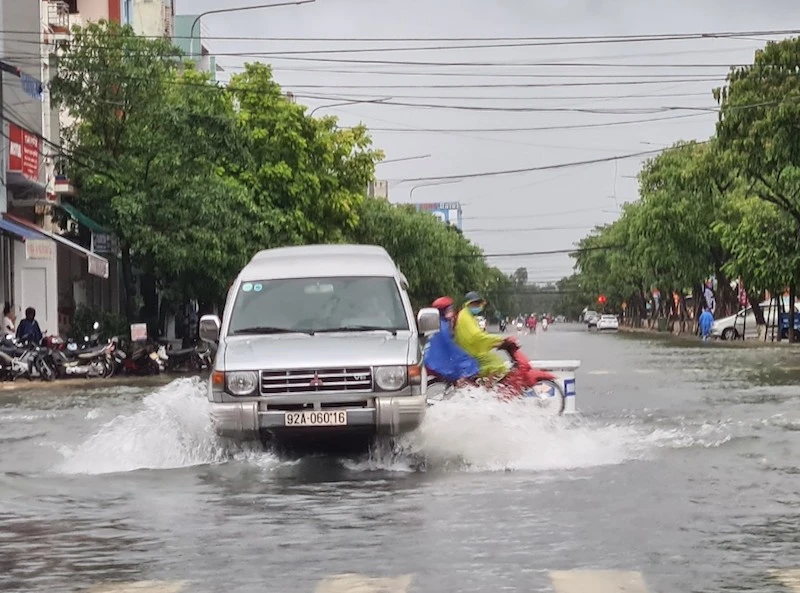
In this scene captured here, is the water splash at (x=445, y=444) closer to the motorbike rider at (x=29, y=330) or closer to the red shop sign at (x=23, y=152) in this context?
the motorbike rider at (x=29, y=330)

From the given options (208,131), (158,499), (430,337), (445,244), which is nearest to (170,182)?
(208,131)

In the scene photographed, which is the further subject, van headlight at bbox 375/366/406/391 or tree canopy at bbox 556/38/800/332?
tree canopy at bbox 556/38/800/332

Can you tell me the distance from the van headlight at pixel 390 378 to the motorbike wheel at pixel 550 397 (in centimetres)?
413

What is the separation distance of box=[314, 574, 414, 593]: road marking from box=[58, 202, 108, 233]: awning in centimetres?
3774

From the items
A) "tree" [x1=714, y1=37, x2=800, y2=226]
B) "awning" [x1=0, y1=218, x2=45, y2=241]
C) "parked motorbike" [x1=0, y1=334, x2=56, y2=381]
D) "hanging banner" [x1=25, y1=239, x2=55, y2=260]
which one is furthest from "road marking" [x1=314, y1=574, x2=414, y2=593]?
"tree" [x1=714, y1=37, x2=800, y2=226]

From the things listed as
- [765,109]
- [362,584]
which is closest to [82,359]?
[765,109]

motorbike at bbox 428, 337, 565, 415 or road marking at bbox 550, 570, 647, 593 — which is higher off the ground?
motorbike at bbox 428, 337, 565, 415

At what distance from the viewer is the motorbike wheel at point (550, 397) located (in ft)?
60.3

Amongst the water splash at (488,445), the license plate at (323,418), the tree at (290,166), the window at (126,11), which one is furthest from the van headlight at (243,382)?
the window at (126,11)

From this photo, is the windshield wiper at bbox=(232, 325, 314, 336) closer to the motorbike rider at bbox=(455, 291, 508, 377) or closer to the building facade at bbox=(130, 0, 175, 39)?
the motorbike rider at bbox=(455, 291, 508, 377)

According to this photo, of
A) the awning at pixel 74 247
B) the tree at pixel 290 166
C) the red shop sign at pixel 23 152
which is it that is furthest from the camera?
the tree at pixel 290 166

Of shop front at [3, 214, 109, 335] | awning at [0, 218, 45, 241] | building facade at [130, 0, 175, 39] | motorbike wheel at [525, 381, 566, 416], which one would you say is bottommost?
motorbike wheel at [525, 381, 566, 416]

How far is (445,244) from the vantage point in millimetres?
112875

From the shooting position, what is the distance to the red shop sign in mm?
41500
